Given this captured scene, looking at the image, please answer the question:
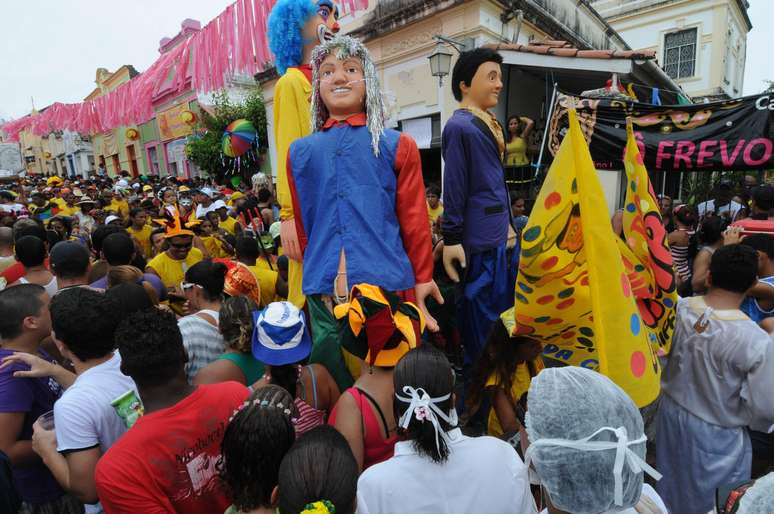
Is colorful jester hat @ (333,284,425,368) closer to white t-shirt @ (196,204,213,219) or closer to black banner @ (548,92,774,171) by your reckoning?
black banner @ (548,92,774,171)

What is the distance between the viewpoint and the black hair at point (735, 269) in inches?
78.4

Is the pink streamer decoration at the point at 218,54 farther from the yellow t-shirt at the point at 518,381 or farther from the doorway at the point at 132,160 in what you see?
the doorway at the point at 132,160

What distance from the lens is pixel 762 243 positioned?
117 inches

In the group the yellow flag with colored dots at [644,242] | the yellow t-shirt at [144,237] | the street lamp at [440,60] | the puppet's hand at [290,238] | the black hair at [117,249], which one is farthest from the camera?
the street lamp at [440,60]

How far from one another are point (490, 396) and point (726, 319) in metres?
1.13

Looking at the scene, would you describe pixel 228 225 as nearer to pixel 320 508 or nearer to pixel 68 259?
pixel 68 259

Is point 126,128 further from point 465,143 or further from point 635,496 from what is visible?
point 635,496

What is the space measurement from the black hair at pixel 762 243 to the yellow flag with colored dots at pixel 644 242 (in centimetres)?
172

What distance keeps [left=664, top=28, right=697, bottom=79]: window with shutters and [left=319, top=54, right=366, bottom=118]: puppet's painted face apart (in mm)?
23526

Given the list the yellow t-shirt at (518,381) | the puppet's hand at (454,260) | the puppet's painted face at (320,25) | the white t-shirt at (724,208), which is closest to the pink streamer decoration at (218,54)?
the puppet's painted face at (320,25)

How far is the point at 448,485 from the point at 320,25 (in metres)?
2.49

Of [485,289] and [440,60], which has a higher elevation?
[440,60]

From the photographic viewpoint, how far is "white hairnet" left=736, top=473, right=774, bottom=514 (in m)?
0.70

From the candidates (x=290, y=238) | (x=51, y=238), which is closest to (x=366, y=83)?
(x=290, y=238)
